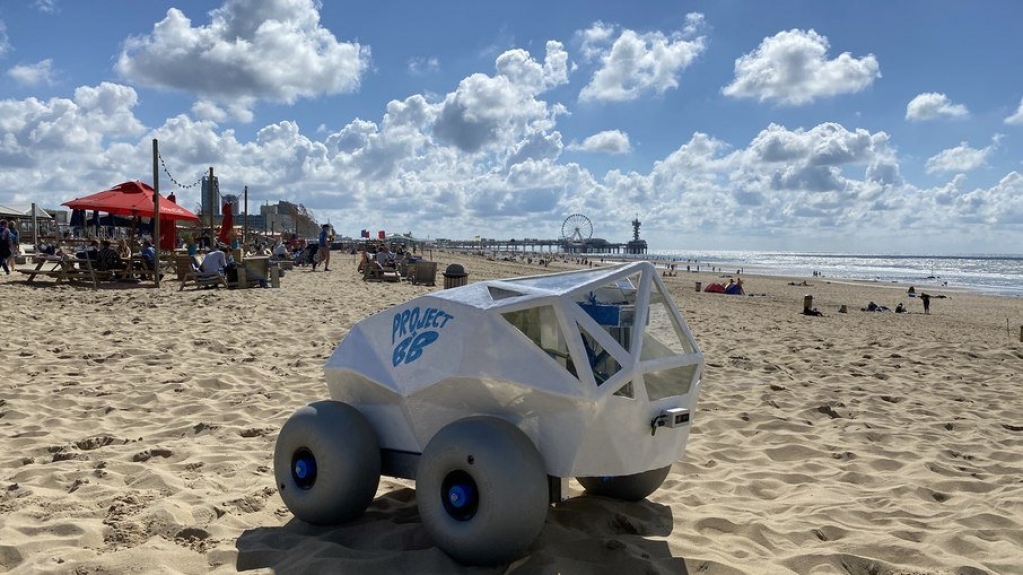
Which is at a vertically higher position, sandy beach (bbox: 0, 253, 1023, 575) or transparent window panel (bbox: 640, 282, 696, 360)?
transparent window panel (bbox: 640, 282, 696, 360)

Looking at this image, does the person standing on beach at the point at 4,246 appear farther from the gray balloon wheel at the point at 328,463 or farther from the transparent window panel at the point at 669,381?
the transparent window panel at the point at 669,381

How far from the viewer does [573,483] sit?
3.96 metres

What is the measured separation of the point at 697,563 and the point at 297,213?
5723cm

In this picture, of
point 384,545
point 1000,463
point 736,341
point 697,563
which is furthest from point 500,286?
point 736,341

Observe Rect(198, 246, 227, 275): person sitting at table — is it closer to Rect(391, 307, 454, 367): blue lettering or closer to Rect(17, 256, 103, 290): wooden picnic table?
Rect(17, 256, 103, 290): wooden picnic table

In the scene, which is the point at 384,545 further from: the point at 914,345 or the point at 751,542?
the point at 914,345

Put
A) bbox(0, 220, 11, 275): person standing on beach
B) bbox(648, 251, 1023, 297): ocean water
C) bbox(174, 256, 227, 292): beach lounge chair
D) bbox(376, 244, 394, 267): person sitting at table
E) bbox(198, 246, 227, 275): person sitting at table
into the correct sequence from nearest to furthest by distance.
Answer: bbox(174, 256, 227, 292): beach lounge chair → bbox(198, 246, 227, 275): person sitting at table → bbox(0, 220, 11, 275): person standing on beach → bbox(376, 244, 394, 267): person sitting at table → bbox(648, 251, 1023, 297): ocean water

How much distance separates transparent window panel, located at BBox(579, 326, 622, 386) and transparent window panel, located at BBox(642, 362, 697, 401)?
5.9 inches

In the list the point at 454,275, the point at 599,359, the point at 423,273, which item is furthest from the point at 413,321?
the point at 423,273

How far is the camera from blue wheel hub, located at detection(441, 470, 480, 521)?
8.68ft

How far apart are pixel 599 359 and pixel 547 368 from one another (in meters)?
0.38

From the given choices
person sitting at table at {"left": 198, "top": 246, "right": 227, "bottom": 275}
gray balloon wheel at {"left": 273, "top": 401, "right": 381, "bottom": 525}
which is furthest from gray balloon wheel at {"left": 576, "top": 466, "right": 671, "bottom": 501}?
person sitting at table at {"left": 198, "top": 246, "right": 227, "bottom": 275}

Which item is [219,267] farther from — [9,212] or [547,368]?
[9,212]

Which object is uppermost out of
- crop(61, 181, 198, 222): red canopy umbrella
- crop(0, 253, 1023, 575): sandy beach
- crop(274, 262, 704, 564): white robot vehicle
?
crop(61, 181, 198, 222): red canopy umbrella
